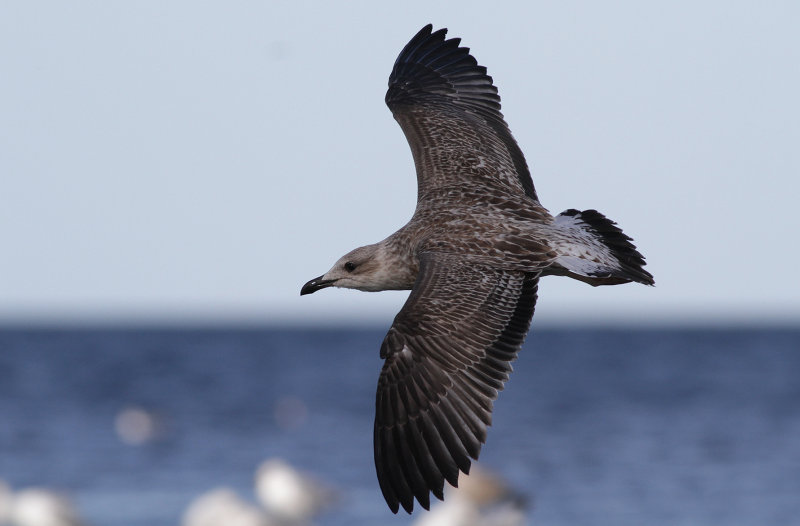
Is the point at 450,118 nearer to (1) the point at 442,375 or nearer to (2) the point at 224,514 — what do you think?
(1) the point at 442,375

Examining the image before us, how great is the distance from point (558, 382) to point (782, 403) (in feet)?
46.3

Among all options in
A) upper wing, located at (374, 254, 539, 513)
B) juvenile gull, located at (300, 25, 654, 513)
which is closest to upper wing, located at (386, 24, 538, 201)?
juvenile gull, located at (300, 25, 654, 513)

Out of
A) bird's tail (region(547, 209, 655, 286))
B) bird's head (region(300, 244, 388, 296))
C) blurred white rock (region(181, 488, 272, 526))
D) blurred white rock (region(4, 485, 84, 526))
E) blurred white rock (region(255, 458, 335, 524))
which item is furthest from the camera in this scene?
blurred white rock (region(255, 458, 335, 524))

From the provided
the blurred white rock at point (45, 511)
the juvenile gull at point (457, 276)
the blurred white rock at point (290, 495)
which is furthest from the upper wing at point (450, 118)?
the blurred white rock at point (45, 511)

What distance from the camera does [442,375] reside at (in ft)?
22.5

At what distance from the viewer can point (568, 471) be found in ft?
87.8

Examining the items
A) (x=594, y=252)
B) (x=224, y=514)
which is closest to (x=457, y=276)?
(x=594, y=252)

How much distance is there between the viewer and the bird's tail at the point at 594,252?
23.9 feet

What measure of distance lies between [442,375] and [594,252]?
4.27ft

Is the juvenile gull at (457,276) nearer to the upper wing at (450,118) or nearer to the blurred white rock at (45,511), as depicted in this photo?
the upper wing at (450,118)

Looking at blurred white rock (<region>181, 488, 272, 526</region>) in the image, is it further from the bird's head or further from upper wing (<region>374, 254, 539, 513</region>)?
upper wing (<region>374, 254, 539, 513</region>)

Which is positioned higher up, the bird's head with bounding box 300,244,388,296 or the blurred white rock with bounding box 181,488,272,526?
the bird's head with bounding box 300,244,388,296

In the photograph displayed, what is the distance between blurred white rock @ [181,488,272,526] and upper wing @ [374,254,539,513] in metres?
9.10

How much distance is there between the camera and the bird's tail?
729cm
